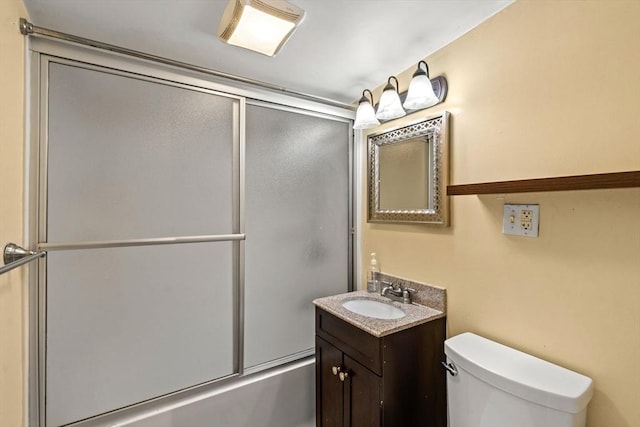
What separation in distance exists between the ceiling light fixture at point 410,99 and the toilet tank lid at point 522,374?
1.11 metres

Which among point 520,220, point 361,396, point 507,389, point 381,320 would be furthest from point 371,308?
point 520,220

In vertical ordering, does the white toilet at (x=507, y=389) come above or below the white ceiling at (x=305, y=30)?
below

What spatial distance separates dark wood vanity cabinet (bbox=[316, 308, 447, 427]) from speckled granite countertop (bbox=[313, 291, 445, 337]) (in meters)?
0.03

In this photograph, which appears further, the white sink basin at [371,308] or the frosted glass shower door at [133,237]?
the white sink basin at [371,308]

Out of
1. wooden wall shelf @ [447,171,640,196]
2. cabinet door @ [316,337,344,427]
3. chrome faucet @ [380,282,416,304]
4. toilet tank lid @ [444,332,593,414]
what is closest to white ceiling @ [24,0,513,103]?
wooden wall shelf @ [447,171,640,196]

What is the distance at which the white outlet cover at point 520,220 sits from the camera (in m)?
1.07

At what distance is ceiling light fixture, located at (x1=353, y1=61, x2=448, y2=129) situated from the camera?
4.50 ft

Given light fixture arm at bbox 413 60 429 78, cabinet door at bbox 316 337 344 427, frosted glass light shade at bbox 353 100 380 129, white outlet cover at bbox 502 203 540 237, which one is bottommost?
cabinet door at bbox 316 337 344 427

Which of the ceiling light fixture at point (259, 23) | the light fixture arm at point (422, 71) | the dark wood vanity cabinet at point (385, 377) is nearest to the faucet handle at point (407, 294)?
the dark wood vanity cabinet at point (385, 377)

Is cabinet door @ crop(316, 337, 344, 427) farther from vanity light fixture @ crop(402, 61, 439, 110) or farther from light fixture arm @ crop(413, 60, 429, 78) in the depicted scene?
light fixture arm @ crop(413, 60, 429, 78)

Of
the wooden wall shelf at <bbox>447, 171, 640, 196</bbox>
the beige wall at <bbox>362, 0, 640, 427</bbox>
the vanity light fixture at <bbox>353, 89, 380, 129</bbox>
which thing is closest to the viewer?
the wooden wall shelf at <bbox>447, 171, 640, 196</bbox>

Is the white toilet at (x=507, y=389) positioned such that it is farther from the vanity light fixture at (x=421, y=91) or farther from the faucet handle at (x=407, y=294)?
the vanity light fixture at (x=421, y=91)

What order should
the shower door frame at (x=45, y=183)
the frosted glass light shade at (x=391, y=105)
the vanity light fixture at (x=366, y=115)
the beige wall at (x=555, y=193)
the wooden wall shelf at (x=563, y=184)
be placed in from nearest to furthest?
the wooden wall shelf at (x=563, y=184)
the beige wall at (x=555, y=193)
the shower door frame at (x=45, y=183)
the frosted glass light shade at (x=391, y=105)
the vanity light fixture at (x=366, y=115)

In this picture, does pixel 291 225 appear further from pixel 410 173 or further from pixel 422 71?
pixel 422 71
